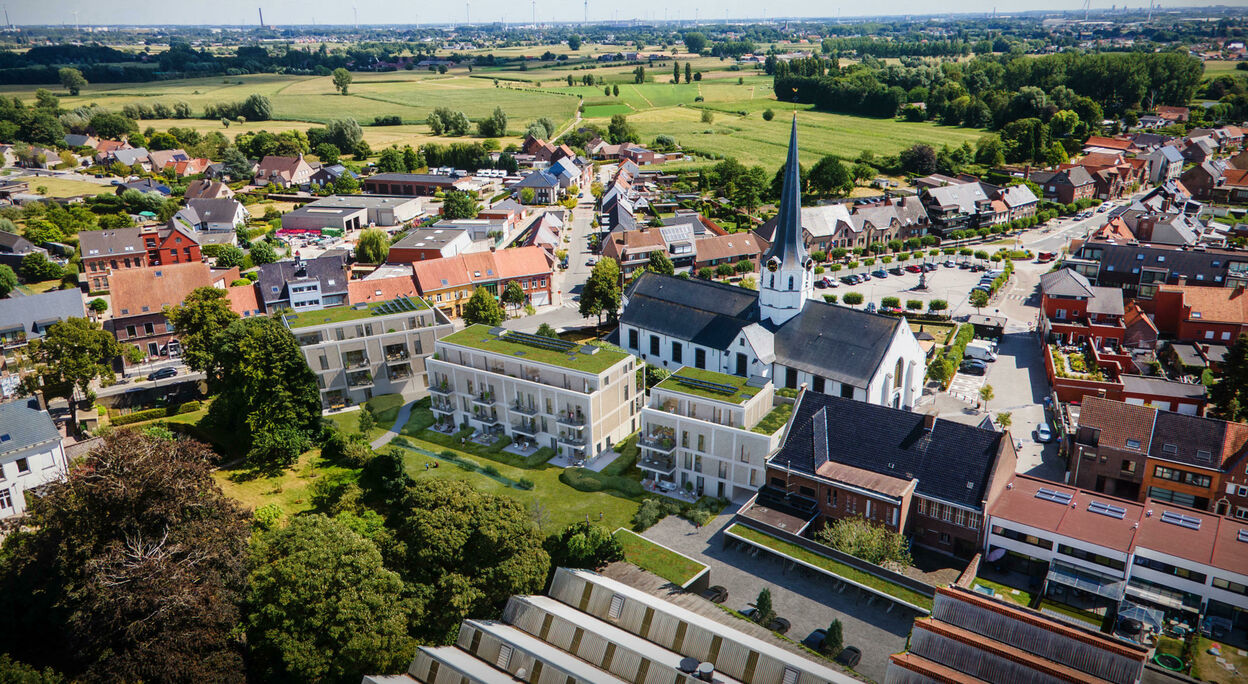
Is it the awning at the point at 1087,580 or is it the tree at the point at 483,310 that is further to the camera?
the tree at the point at 483,310

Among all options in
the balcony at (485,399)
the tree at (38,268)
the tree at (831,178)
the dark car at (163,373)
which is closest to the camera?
the balcony at (485,399)

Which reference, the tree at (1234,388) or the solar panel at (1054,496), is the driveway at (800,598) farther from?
the tree at (1234,388)

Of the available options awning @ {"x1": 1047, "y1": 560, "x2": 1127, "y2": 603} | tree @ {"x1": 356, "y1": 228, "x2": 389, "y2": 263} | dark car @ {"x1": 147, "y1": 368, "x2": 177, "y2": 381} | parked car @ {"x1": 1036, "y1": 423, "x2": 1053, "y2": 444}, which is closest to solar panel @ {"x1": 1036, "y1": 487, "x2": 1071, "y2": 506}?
awning @ {"x1": 1047, "y1": 560, "x2": 1127, "y2": 603}

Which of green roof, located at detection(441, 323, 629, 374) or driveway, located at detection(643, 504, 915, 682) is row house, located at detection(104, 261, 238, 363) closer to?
green roof, located at detection(441, 323, 629, 374)

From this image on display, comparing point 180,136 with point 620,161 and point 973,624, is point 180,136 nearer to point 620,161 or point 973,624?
point 620,161

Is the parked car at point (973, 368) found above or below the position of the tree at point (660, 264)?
below

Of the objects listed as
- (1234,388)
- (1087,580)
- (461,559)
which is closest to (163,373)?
(461,559)

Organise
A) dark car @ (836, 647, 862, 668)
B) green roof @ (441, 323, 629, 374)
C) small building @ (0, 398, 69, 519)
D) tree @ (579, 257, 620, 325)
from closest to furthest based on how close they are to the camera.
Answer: dark car @ (836, 647, 862, 668) < small building @ (0, 398, 69, 519) < green roof @ (441, 323, 629, 374) < tree @ (579, 257, 620, 325)

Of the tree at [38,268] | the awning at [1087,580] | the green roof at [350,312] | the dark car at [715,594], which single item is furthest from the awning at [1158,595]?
the tree at [38,268]
